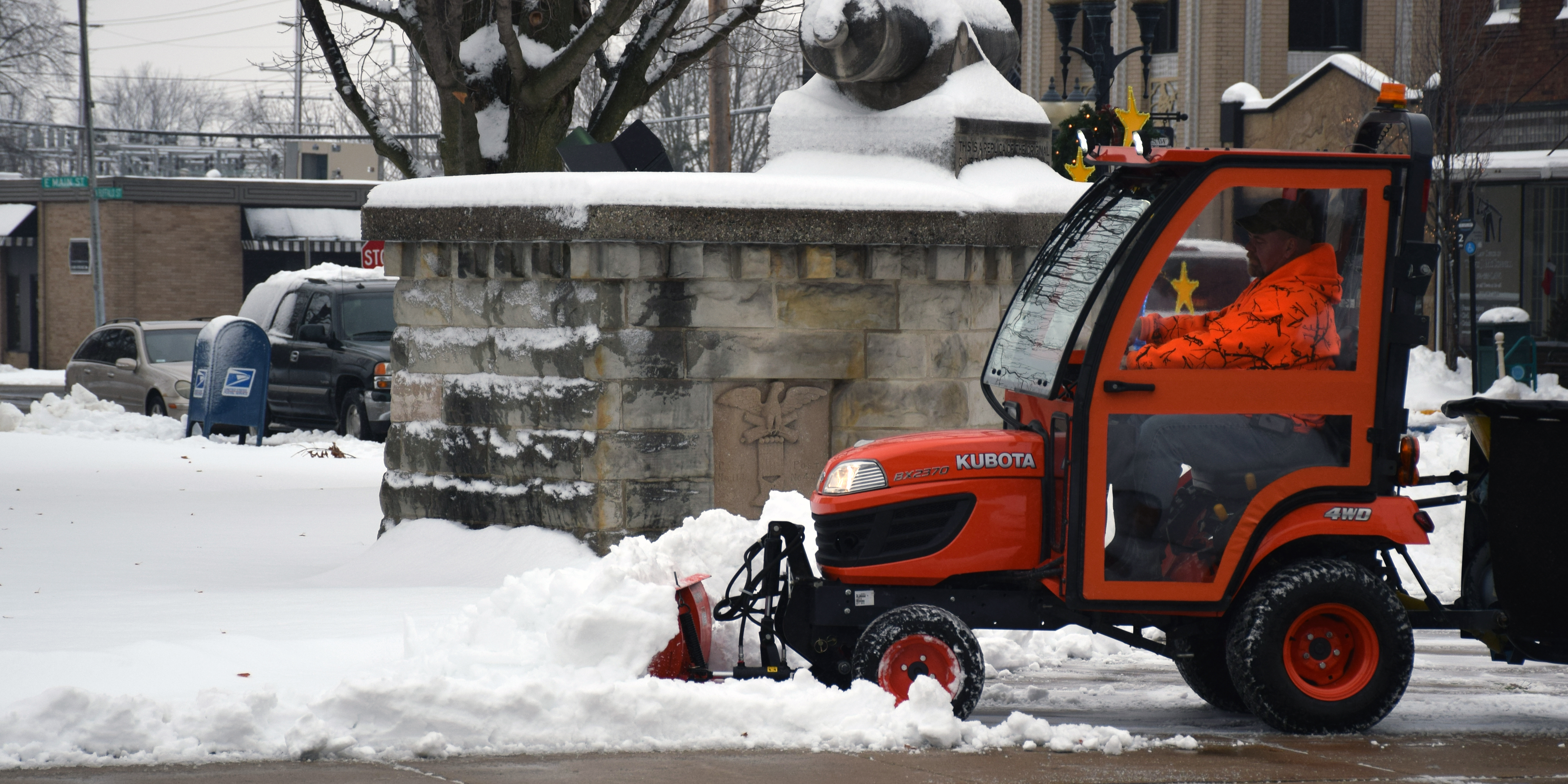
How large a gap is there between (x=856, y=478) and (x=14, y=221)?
38464mm

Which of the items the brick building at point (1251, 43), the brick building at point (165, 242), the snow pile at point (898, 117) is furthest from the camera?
the brick building at point (165, 242)

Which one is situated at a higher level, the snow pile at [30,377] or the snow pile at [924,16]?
the snow pile at [924,16]

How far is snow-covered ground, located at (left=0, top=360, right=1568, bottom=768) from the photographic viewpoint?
5289 mm

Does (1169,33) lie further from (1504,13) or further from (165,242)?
(165,242)

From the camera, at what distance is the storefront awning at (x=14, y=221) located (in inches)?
1538

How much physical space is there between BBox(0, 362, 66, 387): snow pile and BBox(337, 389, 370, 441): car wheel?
44.7 ft

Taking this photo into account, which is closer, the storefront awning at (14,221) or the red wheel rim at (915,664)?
the red wheel rim at (915,664)

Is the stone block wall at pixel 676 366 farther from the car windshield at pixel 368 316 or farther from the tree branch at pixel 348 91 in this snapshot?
the car windshield at pixel 368 316

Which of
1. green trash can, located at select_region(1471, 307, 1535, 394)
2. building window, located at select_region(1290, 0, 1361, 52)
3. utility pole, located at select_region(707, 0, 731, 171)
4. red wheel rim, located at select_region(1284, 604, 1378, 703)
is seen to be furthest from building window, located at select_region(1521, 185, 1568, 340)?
red wheel rim, located at select_region(1284, 604, 1378, 703)

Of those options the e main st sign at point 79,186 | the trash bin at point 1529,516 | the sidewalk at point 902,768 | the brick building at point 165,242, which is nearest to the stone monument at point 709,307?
the sidewalk at point 902,768

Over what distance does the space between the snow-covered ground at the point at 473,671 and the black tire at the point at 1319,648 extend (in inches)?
10.0

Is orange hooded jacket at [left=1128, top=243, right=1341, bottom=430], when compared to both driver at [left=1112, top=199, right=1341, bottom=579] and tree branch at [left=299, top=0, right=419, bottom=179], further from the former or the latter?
tree branch at [left=299, top=0, right=419, bottom=179]

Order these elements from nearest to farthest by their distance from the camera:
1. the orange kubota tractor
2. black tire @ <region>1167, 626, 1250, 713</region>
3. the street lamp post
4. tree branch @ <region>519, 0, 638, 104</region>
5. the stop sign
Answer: the orange kubota tractor < black tire @ <region>1167, 626, 1250, 713</region> < tree branch @ <region>519, 0, 638, 104</region> < the street lamp post < the stop sign

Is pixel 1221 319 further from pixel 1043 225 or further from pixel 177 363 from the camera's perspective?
pixel 177 363
